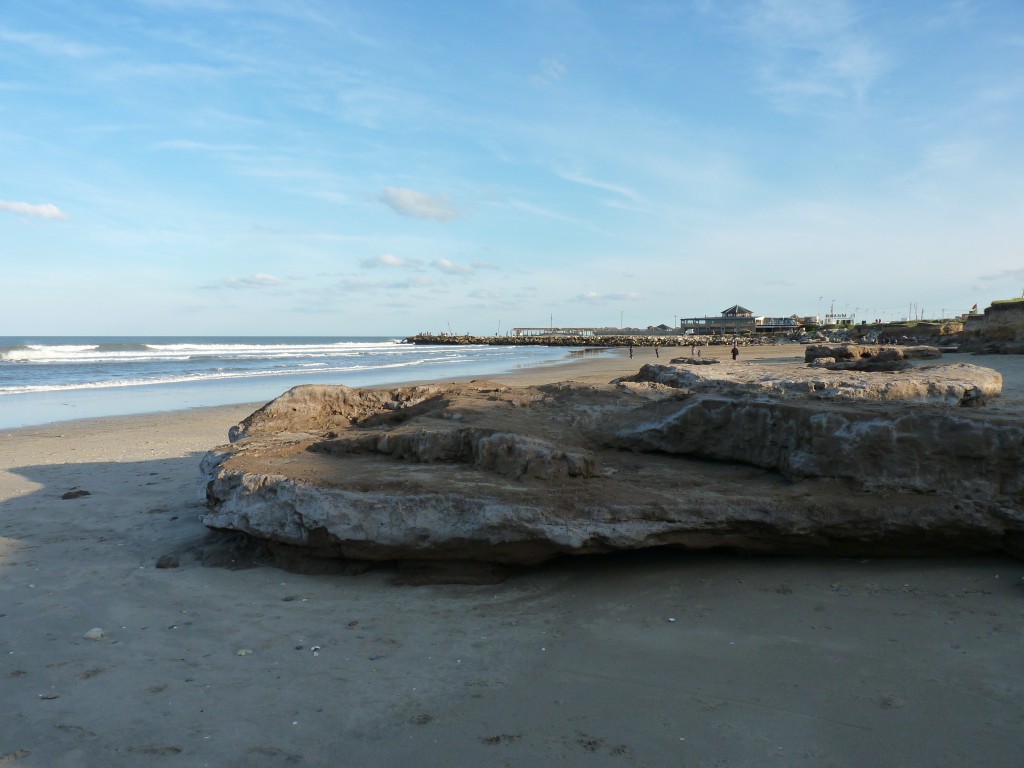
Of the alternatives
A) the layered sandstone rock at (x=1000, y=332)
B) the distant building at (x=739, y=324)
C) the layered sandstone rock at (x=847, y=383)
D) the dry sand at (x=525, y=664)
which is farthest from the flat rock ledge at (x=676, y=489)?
the distant building at (x=739, y=324)

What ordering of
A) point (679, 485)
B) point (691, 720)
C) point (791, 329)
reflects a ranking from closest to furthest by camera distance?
point (691, 720) < point (679, 485) < point (791, 329)

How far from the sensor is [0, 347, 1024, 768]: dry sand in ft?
10.00

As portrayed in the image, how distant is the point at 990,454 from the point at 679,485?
2.20 metres

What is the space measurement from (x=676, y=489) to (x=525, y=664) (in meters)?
1.97

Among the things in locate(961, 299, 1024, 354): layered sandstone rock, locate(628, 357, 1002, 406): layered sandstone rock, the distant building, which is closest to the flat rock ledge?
locate(628, 357, 1002, 406): layered sandstone rock

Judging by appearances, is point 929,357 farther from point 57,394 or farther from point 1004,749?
point 57,394

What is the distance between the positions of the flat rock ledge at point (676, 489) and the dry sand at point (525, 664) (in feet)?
0.91

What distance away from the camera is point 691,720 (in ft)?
10.5

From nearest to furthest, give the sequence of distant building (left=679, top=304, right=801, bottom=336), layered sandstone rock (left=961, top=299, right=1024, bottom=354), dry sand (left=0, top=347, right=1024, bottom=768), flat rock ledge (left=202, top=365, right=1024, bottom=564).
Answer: dry sand (left=0, top=347, right=1024, bottom=768) → flat rock ledge (left=202, top=365, right=1024, bottom=564) → layered sandstone rock (left=961, top=299, right=1024, bottom=354) → distant building (left=679, top=304, right=801, bottom=336)

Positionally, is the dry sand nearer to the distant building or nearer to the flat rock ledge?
the flat rock ledge

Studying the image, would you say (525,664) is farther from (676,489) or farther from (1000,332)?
(1000,332)

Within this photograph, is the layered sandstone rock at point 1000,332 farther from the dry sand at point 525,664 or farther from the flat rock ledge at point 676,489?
the dry sand at point 525,664

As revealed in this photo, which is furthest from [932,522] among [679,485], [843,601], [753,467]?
[679,485]

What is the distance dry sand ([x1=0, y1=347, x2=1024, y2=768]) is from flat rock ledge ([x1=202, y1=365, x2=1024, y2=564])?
0.28m
